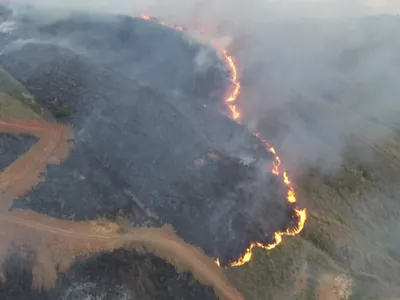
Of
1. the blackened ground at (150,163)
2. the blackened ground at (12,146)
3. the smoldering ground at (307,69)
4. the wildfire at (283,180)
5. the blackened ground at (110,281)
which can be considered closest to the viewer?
the blackened ground at (110,281)

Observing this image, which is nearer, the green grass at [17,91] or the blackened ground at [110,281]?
the blackened ground at [110,281]

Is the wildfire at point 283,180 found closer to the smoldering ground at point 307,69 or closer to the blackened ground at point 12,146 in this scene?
the smoldering ground at point 307,69

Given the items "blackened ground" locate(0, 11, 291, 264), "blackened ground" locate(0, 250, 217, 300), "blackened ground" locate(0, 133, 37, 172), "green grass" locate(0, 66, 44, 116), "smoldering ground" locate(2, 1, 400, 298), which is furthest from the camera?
"smoldering ground" locate(2, 1, 400, 298)

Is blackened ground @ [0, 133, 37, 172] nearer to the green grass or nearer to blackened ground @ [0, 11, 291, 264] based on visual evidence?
blackened ground @ [0, 11, 291, 264]

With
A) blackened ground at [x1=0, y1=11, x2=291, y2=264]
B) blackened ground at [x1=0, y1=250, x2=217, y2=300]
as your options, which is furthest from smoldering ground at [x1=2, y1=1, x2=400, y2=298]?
blackened ground at [x1=0, y1=250, x2=217, y2=300]

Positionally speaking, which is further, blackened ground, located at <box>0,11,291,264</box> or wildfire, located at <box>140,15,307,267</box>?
blackened ground, located at <box>0,11,291,264</box>

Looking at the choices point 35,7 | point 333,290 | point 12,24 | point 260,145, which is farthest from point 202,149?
point 35,7

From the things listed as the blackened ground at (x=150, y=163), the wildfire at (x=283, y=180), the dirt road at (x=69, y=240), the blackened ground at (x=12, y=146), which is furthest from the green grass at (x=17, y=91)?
the wildfire at (x=283, y=180)

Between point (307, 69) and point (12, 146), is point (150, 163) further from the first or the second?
point (307, 69)
